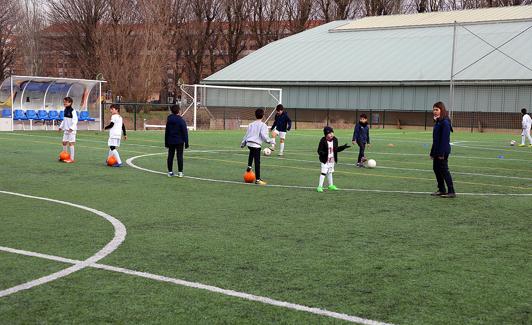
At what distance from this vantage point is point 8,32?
6769cm

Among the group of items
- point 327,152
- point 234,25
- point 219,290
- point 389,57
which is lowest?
point 219,290

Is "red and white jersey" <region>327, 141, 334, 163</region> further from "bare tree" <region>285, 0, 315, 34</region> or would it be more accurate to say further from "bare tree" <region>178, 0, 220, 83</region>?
"bare tree" <region>285, 0, 315, 34</region>

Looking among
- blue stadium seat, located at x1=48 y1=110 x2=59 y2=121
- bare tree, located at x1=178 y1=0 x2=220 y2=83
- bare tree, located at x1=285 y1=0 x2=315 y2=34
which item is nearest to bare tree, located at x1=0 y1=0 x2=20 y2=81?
bare tree, located at x1=178 y1=0 x2=220 y2=83

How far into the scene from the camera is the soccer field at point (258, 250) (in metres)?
5.96

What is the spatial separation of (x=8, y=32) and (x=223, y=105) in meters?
26.2

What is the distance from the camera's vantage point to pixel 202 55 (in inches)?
3182

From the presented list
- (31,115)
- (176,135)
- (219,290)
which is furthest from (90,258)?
(31,115)

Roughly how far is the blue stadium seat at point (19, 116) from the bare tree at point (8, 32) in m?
34.6

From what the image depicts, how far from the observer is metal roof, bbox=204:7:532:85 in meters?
50.8

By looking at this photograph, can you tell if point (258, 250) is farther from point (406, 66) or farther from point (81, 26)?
point (81, 26)

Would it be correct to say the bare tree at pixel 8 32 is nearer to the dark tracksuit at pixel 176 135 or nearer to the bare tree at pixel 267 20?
the bare tree at pixel 267 20

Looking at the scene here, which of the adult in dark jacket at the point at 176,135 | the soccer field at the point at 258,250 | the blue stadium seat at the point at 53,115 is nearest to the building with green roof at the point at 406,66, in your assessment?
the blue stadium seat at the point at 53,115

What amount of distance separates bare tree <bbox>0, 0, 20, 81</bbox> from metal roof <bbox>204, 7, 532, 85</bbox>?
2128 cm

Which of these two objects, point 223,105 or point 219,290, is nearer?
point 219,290
